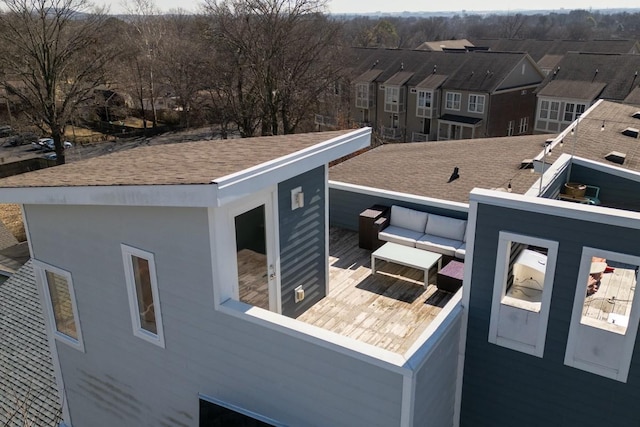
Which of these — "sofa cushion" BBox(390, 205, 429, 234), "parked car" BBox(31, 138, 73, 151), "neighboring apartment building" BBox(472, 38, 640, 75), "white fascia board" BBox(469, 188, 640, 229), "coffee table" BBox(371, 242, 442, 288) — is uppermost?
"neighboring apartment building" BBox(472, 38, 640, 75)

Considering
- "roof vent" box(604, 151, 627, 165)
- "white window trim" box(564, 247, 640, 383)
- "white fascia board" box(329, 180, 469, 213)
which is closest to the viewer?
"white window trim" box(564, 247, 640, 383)

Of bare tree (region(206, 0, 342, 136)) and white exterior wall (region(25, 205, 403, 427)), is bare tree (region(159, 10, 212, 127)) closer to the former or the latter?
bare tree (region(206, 0, 342, 136))

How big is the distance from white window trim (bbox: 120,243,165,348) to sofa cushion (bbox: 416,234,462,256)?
433 cm

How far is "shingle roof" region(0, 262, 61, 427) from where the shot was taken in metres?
9.94

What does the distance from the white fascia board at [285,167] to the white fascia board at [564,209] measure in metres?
1.95

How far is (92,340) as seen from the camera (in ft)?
24.0

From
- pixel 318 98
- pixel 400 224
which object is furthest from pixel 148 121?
pixel 400 224

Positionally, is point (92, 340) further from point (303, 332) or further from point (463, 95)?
point (463, 95)

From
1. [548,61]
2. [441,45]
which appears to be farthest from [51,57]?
[441,45]

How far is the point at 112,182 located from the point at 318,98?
93.3ft

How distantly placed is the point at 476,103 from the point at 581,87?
22.6ft

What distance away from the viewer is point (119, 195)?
568cm

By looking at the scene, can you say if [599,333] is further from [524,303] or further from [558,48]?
[558,48]

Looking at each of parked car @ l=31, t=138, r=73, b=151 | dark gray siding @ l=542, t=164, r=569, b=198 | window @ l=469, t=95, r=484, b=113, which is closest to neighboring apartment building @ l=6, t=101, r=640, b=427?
dark gray siding @ l=542, t=164, r=569, b=198
